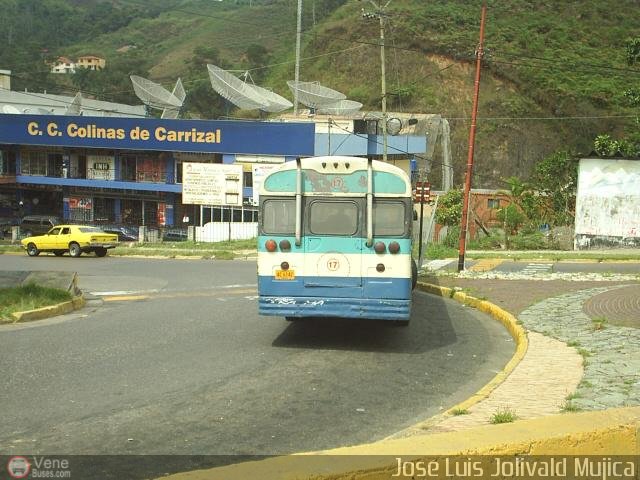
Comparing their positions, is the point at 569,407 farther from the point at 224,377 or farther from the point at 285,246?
the point at 285,246

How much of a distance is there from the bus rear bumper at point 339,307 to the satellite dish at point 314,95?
132 feet

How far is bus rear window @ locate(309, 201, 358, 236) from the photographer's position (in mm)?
10094

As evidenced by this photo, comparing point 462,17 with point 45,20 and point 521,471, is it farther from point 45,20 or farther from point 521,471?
point 45,20

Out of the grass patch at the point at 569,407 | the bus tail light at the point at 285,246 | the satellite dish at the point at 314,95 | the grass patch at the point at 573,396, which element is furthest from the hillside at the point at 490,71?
the grass patch at the point at 569,407

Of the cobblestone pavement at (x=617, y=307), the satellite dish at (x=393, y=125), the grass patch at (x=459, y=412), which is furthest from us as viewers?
the satellite dish at (x=393, y=125)

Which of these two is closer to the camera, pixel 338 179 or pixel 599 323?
pixel 338 179

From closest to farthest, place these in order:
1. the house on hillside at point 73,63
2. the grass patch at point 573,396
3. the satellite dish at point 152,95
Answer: the grass patch at point 573,396 < the satellite dish at point 152,95 < the house on hillside at point 73,63

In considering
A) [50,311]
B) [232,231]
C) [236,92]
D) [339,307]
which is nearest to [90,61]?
[236,92]

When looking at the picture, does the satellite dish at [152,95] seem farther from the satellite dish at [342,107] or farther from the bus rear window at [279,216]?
the bus rear window at [279,216]

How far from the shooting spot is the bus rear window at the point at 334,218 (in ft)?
33.1

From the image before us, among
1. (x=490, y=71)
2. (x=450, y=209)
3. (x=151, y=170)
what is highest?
(x=490, y=71)

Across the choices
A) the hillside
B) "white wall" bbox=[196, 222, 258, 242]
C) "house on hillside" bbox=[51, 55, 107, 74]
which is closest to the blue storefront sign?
"white wall" bbox=[196, 222, 258, 242]

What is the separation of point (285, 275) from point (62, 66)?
119147mm

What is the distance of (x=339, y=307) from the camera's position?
32.6ft
